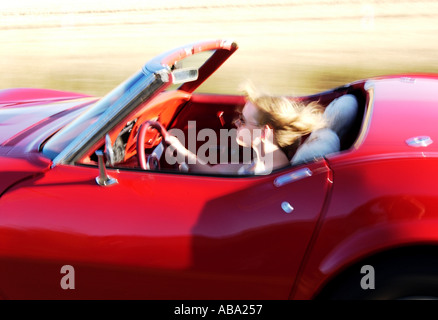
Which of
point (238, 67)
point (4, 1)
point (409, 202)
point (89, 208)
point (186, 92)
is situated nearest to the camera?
point (409, 202)

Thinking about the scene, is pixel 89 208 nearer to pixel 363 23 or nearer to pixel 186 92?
pixel 186 92

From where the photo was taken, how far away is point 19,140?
8.38ft

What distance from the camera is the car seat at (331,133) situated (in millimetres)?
2242

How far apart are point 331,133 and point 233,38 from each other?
6.15 meters

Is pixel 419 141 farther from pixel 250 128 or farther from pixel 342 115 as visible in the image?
pixel 250 128

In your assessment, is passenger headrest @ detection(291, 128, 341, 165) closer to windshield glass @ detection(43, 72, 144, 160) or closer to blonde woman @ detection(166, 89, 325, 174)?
blonde woman @ detection(166, 89, 325, 174)

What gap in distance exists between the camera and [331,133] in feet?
7.77

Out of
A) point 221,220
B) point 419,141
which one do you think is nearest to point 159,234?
point 221,220

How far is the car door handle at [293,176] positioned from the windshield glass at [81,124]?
757 mm

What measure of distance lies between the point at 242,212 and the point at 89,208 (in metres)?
Answer: 0.57

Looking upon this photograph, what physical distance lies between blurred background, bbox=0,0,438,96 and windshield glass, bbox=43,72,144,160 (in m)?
3.50

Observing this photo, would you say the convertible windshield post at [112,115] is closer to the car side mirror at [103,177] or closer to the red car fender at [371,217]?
the car side mirror at [103,177]

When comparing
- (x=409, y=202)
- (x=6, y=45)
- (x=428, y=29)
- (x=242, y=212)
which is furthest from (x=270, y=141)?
(x=6, y=45)
